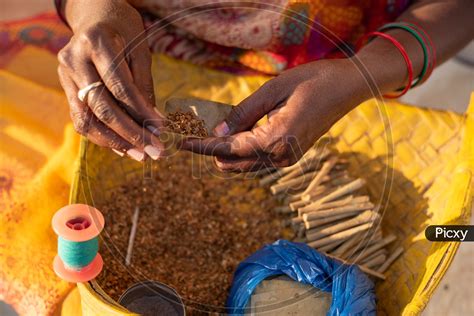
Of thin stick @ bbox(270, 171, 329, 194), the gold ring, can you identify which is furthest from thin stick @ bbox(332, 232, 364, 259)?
the gold ring

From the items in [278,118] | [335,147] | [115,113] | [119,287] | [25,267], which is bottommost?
[25,267]

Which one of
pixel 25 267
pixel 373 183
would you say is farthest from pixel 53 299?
pixel 373 183

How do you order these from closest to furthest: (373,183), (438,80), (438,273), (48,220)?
(438,273) < (48,220) < (373,183) < (438,80)

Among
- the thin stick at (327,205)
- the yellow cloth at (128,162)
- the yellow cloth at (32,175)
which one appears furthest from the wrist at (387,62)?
the yellow cloth at (32,175)

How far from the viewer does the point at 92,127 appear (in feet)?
4.93

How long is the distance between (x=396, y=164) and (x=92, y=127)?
1.04 metres

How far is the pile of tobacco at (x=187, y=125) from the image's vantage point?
1440 millimetres

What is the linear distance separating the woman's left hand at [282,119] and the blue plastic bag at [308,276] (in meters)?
0.27

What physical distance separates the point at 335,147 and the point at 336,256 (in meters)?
0.43

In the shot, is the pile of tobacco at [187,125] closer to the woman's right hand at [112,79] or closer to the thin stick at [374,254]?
the woman's right hand at [112,79]

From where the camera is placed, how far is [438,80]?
3082mm

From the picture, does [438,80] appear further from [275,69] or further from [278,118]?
[278,118]

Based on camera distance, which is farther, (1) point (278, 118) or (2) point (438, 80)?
(2) point (438, 80)

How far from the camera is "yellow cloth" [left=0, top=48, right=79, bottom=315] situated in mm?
1742
